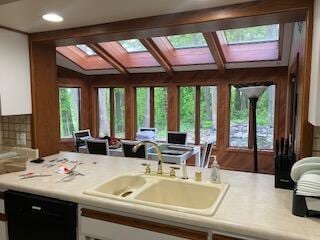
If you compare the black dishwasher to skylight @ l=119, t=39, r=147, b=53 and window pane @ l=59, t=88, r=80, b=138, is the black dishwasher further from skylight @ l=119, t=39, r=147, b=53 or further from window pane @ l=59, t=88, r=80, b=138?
window pane @ l=59, t=88, r=80, b=138

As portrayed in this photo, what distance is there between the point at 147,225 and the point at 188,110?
4.87 meters

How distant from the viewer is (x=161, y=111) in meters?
6.39

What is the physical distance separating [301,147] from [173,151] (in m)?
2.79

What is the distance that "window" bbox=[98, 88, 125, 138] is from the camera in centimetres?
684

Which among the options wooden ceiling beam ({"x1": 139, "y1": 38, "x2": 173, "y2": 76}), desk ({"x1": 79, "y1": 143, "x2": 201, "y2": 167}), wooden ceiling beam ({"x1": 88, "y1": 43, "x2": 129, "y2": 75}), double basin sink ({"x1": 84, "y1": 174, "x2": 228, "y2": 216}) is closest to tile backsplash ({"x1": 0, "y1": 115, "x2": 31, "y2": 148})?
double basin sink ({"x1": 84, "y1": 174, "x2": 228, "y2": 216})

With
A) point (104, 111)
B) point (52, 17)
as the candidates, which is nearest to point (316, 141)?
point (52, 17)

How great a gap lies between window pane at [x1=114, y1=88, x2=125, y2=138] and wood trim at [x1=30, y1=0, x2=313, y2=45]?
438 cm

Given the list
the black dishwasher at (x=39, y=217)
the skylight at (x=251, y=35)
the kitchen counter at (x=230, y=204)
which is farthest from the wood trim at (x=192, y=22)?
the skylight at (x=251, y=35)

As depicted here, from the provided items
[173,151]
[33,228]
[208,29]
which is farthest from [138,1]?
[173,151]

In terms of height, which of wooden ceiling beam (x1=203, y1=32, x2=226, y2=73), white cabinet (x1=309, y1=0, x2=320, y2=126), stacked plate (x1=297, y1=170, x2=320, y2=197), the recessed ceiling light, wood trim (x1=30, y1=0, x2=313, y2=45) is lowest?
stacked plate (x1=297, y1=170, x2=320, y2=197)

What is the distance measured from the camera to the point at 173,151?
171 inches

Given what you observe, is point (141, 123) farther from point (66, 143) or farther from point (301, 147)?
point (301, 147)

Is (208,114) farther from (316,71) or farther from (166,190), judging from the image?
(316,71)

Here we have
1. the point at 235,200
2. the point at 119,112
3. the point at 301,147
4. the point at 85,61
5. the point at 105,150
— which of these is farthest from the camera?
the point at 119,112
